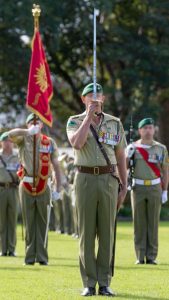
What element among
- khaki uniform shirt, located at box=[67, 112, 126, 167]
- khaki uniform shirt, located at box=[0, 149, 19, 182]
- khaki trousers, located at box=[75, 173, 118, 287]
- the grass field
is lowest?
the grass field

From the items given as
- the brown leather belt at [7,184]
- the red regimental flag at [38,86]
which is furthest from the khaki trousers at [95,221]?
the brown leather belt at [7,184]

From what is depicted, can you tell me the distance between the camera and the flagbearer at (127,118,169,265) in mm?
15828

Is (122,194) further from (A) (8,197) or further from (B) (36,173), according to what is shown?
(A) (8,197)

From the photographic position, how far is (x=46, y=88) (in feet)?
51.3

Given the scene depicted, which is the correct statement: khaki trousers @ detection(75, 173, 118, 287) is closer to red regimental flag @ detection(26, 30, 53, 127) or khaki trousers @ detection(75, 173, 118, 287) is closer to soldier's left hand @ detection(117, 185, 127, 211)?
soldier's left hand @ detection(117, 185, 127, 211)

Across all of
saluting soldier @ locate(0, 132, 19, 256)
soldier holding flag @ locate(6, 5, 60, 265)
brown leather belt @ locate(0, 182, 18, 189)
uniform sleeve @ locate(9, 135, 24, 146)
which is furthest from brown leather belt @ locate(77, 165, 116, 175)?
brown leather belt @ locate(0, 182, 18, 189)

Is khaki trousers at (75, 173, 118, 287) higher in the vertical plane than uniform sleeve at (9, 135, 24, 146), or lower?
lower

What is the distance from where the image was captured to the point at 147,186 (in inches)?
628

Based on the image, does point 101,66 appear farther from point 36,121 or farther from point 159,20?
point 36,121

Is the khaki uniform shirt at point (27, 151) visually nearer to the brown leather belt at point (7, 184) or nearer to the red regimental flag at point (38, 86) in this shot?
the red regimental flag at point (38, 86)

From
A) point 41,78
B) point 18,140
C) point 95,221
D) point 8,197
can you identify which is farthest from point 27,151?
point 95,221

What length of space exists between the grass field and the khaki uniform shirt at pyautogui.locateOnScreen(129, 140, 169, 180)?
1.40 metres

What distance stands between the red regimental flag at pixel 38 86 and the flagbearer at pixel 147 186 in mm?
1512

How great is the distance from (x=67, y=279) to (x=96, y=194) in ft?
7.59
